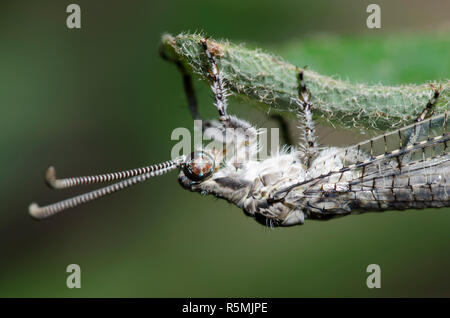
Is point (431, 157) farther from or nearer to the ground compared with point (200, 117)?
nearer to the ground

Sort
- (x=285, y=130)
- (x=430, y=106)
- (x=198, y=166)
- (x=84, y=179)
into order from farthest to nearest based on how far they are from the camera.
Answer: (x=285, y=130) → (x=198, y=166) → (x=84, y=179) → (x=430, y=106)

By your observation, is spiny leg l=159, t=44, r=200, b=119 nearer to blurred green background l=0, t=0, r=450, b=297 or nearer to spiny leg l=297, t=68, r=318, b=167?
spiny leg l=297, t=68, r=318, b=167

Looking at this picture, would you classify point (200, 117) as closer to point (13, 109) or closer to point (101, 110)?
point (101, 110)

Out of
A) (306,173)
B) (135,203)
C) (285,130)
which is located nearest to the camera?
(306,173)

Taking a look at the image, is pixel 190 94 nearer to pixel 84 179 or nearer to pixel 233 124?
pixel 233 124

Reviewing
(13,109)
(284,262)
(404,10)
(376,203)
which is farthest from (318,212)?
(404,10)

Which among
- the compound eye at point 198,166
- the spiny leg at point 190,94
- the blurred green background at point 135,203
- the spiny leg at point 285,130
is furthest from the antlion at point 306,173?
the blurred green background at point 135,203

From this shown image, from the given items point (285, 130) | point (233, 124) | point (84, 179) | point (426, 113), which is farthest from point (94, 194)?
point (426, 113)
